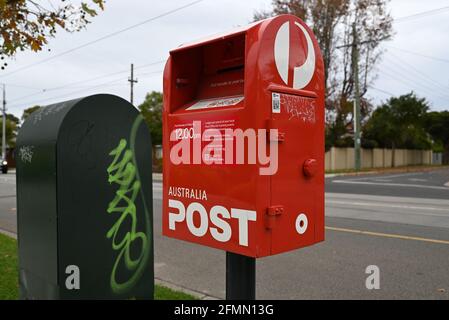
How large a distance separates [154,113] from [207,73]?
31754mm

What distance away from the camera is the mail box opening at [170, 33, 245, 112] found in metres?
2.36

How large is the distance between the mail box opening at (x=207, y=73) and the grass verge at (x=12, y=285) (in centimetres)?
194

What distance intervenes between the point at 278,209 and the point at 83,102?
3.43ft

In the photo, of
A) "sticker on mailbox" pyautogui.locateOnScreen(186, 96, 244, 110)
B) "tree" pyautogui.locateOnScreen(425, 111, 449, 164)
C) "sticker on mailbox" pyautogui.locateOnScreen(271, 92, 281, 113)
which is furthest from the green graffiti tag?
"tree" pyautogui.locateOnScreen(425, 111, 449, 164)

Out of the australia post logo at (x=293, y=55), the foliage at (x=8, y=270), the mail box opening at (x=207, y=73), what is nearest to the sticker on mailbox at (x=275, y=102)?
the australia post logo at (x=293, y=55)

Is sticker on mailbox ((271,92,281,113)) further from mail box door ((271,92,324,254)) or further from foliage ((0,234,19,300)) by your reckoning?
foliage ((0,234,19,300))

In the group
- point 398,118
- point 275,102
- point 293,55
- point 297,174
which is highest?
point 398,118

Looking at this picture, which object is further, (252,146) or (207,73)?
(207,73)

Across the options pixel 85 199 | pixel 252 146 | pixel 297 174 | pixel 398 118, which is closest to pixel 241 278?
pixel 297 174

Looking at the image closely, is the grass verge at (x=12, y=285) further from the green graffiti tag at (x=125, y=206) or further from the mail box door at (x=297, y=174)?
the mail box door at (x=297, y=174)

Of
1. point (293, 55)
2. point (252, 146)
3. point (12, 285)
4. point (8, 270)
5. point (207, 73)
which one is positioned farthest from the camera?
point (8, 270)

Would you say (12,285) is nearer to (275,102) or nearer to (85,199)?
(85,199)

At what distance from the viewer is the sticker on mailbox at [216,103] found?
2.12m

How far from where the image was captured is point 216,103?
223 centimetres
